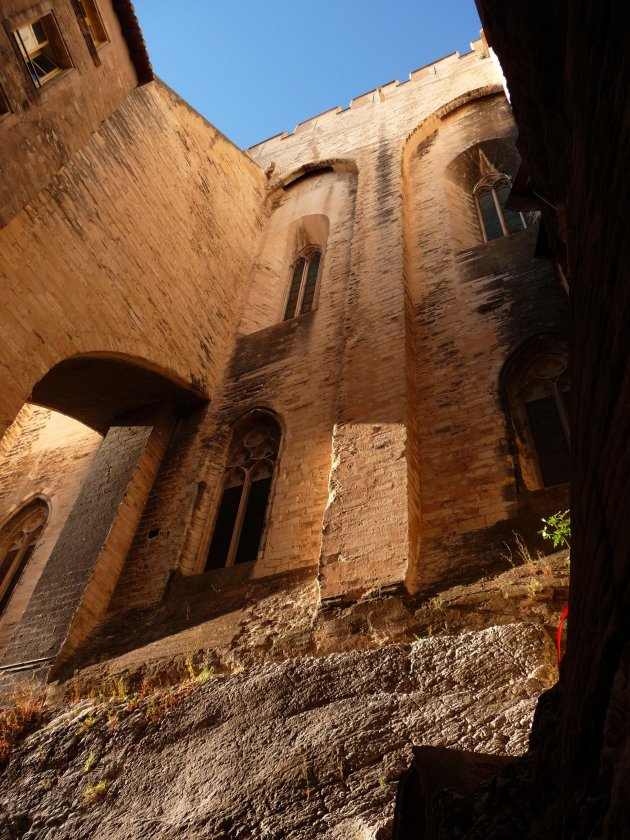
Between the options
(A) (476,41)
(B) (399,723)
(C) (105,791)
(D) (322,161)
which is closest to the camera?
(B) (399,723)

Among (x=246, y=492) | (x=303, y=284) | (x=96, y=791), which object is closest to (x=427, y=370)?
(x=246, y=492)

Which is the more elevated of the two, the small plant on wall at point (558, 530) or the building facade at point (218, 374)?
the building facade at point (218, 374)

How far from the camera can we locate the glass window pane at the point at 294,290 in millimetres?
10934

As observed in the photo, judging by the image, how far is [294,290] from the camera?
1156cm

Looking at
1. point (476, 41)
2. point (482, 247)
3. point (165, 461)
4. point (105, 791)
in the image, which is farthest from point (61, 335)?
point (476, 41)

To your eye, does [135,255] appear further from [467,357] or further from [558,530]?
[558,530]

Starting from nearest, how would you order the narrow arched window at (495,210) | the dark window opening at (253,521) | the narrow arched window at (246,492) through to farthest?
1. the dark window opening at (253,521)
2. the narrow arched window at (246,492)
3. the narrow arched window at (495,210)

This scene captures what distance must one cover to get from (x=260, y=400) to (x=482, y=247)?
362 centimetres

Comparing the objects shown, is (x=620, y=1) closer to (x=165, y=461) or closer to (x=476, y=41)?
(x=165, y=461)

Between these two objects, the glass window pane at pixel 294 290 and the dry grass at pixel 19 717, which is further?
the glass window pane at pixel 294 290

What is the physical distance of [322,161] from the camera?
13.9 metres

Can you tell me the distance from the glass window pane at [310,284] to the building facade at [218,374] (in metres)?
0.12

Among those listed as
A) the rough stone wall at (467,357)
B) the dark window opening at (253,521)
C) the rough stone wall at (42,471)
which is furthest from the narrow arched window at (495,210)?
the rough stone wall at (42,471)

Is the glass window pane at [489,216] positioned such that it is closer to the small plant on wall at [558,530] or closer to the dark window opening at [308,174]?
the dark window opening at [308,174]
